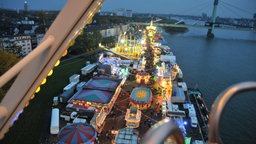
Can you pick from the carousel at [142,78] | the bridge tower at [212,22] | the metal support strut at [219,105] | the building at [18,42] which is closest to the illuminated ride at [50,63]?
the metal support strut at [219,105]

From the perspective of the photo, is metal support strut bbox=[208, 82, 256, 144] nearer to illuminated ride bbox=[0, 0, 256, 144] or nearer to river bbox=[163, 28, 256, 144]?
illuminated ride bbox=[0, 0, 256, 144]

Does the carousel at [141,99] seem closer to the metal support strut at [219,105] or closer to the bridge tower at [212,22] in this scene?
the metal support strut at [219,105]

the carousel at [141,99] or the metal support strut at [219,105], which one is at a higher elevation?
the metal support strut at [219,105]

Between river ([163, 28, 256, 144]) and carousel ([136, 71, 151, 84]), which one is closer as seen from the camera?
river ([163, 28, 256, 144])

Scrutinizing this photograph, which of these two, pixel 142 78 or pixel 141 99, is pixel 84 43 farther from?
pixel 141 99

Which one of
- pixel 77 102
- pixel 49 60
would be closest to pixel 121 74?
pixel 77 102

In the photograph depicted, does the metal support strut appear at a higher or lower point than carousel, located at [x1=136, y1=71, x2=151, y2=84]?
higher

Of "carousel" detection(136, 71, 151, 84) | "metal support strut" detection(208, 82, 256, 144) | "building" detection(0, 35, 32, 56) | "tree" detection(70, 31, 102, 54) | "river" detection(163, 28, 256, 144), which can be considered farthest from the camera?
"tree" detection(70, 31, 102, 54)

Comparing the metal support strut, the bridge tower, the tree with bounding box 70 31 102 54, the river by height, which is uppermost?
the bridge tower

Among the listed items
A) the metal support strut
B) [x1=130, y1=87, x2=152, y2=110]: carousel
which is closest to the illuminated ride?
the metal support strut
